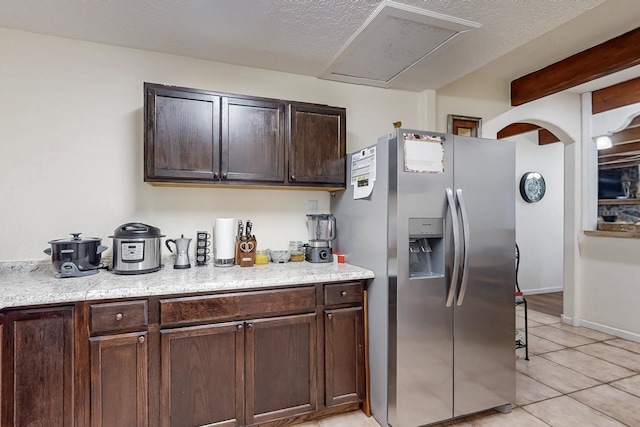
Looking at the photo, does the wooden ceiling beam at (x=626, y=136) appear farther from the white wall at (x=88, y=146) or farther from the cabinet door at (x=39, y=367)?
the cabinet door at (x=39, y=367)

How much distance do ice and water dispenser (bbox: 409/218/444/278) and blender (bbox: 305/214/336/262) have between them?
0.67m

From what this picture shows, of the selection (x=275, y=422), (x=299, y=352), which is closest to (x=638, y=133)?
(x=299, y=352)

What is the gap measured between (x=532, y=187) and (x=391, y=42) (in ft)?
14.5

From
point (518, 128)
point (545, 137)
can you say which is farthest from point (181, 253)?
point (545, 137)

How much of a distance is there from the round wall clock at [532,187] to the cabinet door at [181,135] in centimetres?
505

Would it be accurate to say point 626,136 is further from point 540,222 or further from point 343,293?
point 343,293

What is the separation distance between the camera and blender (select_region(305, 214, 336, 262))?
2.56 m

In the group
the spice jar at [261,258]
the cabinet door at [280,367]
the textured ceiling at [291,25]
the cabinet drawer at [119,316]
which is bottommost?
the cabinet door at [280,367]

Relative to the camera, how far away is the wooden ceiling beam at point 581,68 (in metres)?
2.58

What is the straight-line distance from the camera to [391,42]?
7.44ft

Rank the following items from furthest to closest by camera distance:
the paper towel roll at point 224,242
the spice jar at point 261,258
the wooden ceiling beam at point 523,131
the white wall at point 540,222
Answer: the white wall at point 540,222 < the wooden ceiling beam at point 523,131 < the spice jar at point 261,258 < the paper towel roll at point 224,242

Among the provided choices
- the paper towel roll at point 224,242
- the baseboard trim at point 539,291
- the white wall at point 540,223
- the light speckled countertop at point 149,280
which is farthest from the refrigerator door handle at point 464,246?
the baseboard trim at point 539,291

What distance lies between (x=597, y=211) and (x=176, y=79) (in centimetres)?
461

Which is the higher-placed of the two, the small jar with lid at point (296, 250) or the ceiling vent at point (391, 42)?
Answer: the ceiling vent at point (391, 42)
